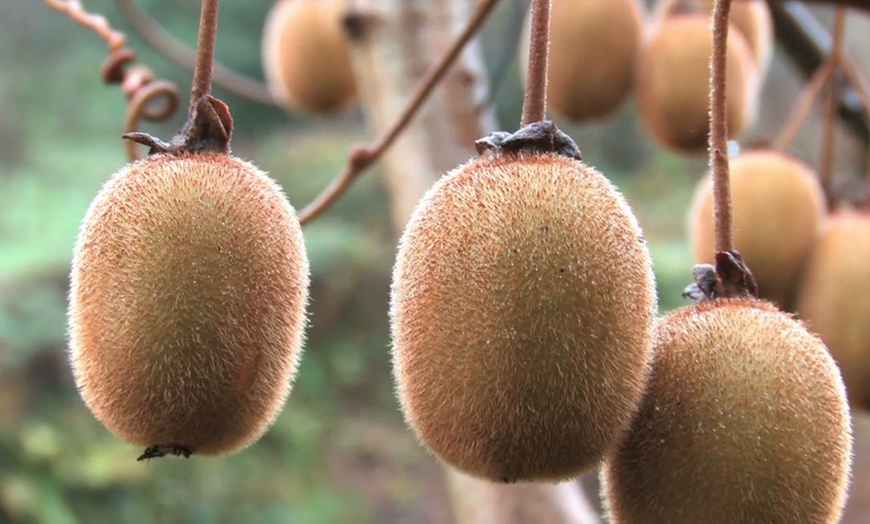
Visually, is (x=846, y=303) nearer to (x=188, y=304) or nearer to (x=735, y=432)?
(x=735, y=432)

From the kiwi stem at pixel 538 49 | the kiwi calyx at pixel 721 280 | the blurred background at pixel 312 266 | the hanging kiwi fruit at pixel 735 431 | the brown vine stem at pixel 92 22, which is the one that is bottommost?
the blurred background at pixel 312 266

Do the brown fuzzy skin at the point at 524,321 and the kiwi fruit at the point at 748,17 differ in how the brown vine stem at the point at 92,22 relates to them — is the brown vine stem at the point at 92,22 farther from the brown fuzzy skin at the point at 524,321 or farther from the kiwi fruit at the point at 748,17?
the kiwi fruit at the point at 748,17

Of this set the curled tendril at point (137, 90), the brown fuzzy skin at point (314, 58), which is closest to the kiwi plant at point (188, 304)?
the curled tendril at point (137, 90)

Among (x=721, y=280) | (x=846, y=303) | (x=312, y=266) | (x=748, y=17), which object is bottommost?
(x=312, y=266)

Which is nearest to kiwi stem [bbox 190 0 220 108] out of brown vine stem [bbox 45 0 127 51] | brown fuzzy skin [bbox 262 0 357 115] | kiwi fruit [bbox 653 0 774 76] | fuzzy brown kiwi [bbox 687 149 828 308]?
brown vine stem [bbox 45 0 127 51]

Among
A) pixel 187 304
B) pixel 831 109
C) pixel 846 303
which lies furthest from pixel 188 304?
pixel 831 109

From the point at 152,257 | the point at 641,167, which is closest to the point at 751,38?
the point at 152,257

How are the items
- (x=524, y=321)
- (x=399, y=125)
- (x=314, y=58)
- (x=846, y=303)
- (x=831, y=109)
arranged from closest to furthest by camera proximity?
(x=524, y=321)
(x=399, y=125)
(x=846, y=303)
(x=831, y=109)
(x=314, y=58)
